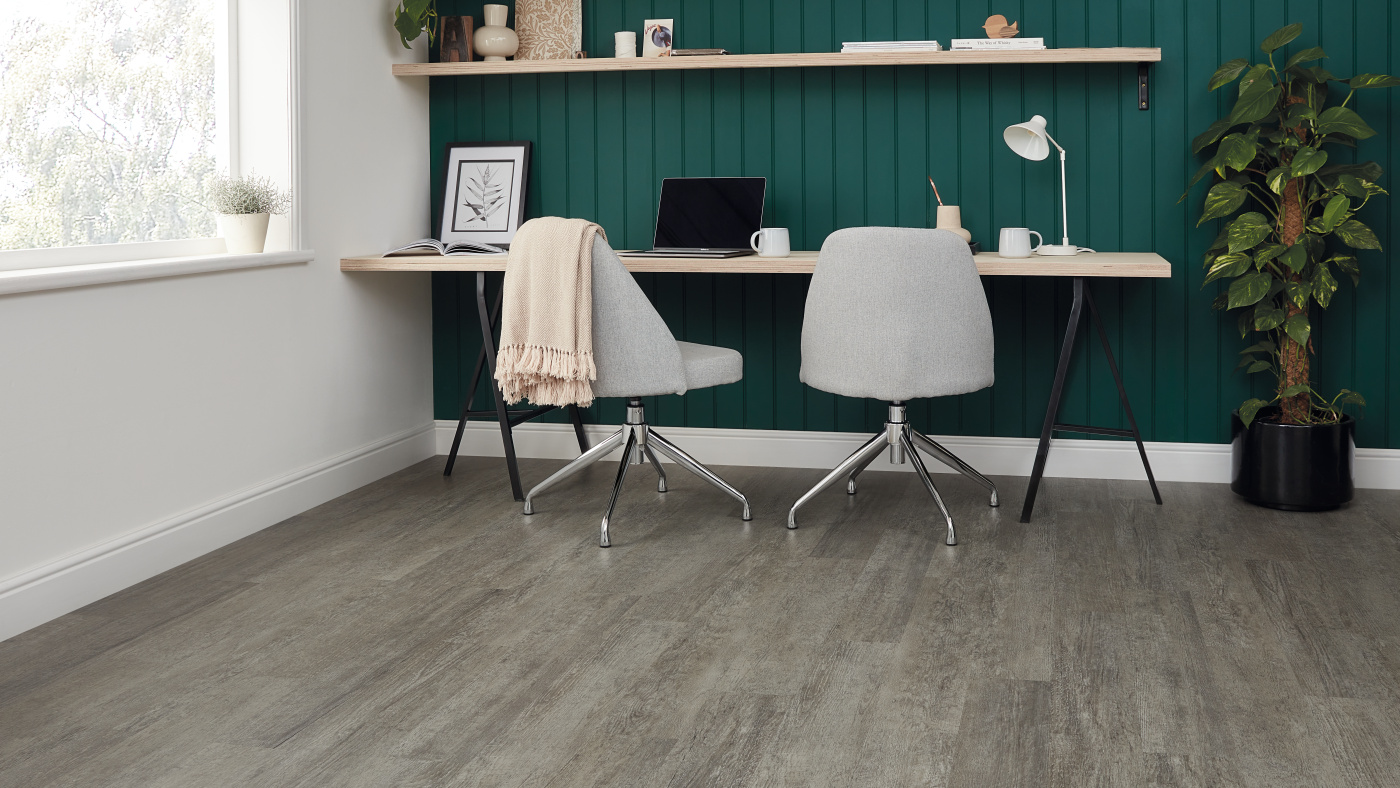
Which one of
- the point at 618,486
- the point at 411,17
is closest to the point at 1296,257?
the point at 618,486

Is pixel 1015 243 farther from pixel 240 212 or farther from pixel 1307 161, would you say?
pixel 240 212

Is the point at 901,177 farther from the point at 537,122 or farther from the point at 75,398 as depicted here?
the point at 75,398

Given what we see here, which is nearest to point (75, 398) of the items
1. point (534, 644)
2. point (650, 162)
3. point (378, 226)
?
point (534, 644)

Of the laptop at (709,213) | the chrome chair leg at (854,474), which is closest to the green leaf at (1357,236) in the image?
the chrome chair leg at (854,474)

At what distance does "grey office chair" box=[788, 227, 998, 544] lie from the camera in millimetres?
3129

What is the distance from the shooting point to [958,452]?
13.4 ft

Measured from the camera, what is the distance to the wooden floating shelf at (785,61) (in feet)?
11.9

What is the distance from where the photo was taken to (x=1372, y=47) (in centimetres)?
367

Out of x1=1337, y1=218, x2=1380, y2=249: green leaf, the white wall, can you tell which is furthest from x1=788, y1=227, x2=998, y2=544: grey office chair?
the white wall

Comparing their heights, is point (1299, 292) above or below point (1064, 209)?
below

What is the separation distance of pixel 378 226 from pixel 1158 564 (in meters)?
2.64

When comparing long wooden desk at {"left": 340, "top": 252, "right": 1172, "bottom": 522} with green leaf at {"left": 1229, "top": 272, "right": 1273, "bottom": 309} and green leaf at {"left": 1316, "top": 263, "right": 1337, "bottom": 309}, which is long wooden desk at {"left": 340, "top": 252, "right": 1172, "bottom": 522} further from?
green leaf at {"left": 1316, "top": 263, "right": 1337, "bottom": 309}

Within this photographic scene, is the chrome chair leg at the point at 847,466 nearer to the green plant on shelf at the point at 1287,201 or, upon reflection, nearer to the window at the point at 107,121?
the green plant on shelf at the point at 1287,201

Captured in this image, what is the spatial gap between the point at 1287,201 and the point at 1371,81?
0.38 metres
